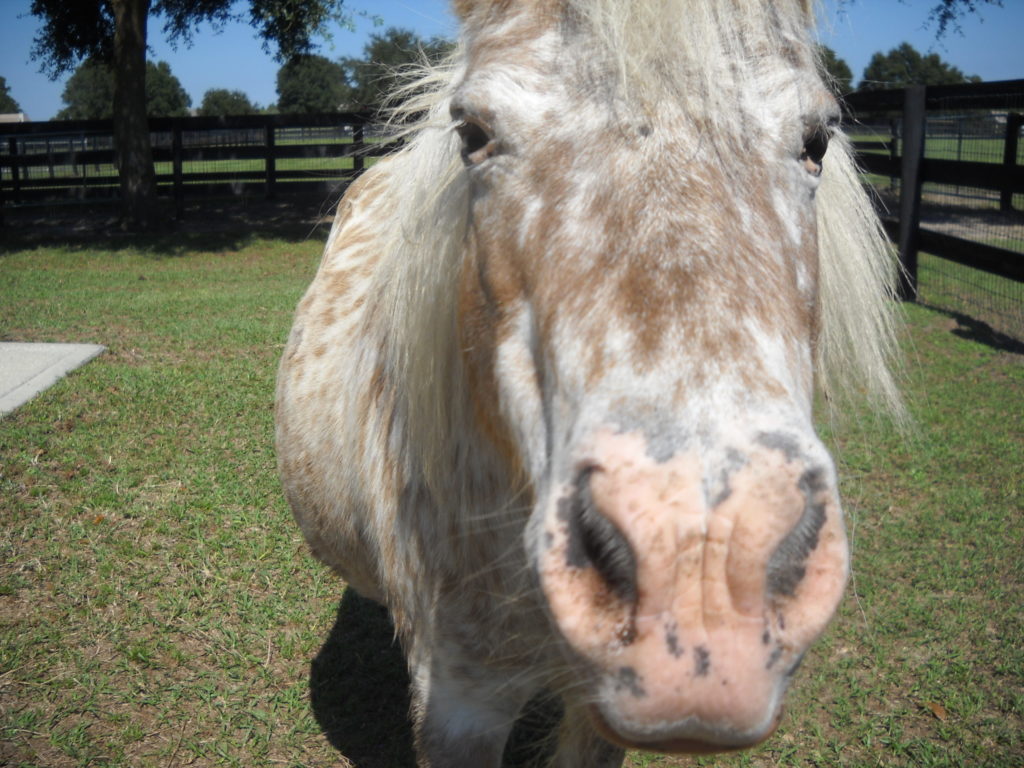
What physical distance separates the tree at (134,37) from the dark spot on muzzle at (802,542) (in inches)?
504

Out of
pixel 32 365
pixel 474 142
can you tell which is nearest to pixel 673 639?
pixel 474 142

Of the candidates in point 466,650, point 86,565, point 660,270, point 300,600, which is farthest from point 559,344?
point 86,565

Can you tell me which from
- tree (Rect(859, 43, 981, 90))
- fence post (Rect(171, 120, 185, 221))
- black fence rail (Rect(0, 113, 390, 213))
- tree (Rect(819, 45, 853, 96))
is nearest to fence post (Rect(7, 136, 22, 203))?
black fence rail (Rect(0, 113, 390, 213))

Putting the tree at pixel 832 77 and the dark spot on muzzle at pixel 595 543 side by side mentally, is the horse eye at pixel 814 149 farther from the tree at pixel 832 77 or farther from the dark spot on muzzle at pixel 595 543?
the dark spot on muzzle at pixel 595 543

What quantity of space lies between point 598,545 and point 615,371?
10.0 inches

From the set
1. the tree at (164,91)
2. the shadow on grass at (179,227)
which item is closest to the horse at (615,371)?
the shadow on grass at (179,227)

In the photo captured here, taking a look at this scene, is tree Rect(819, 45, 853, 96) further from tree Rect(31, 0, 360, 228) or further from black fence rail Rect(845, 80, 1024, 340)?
tree Rect(31, 0, 360, 228)

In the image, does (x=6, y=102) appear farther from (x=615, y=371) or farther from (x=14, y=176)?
(x=615, y=371)

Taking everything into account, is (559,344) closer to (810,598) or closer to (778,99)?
(810,598)

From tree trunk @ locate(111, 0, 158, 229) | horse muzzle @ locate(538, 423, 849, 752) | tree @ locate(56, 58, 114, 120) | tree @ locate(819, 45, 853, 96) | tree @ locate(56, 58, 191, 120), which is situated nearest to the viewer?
horse muzzle @ locate(538, 423, 849, 752)

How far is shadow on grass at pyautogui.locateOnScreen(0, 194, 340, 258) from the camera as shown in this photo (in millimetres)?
12406

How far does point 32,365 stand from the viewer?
591 cm

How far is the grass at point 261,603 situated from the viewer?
2836 mm

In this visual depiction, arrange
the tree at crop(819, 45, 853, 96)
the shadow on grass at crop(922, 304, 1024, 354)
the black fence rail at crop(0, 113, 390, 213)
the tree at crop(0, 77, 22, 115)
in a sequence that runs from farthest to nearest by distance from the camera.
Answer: the tree at crop(0, 77, 22, 115)
the black fence rail at crop(0, 113, 390, 213)
the shadow on grass at crop(922, 304, 1024, 354)
the tree at crop(819, 45, 853, 96)
